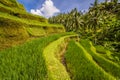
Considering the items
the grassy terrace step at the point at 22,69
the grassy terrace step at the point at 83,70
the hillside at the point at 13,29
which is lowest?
the grassy terrace step at the point at 83,70

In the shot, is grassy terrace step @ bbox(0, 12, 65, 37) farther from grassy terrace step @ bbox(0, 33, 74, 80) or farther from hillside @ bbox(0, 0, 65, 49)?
grassy terrace step @ bbox(0, 33, 74, 80)

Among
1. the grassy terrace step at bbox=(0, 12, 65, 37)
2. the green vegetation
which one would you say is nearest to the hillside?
the grassy terrace step at bbox=(0, 12, 65, 37)

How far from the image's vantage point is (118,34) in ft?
183

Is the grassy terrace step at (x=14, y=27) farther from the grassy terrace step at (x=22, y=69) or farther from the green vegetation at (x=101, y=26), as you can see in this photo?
the green vegetation at (x=101, y=26)

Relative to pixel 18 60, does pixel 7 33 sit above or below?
above

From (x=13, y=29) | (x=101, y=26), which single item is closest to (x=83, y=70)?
(x=13, y=29)

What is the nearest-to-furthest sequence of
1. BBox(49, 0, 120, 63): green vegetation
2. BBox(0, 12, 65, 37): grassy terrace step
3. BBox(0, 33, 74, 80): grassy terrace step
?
BBox(0, 33, 74, 80): grassy terrace step
BBox(0, 12, 65, 37): grassy terrace step
BBox(49, 0, 120, 63): green vegetation

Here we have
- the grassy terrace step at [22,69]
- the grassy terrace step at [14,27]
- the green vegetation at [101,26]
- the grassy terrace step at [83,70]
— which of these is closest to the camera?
the grassy terrace step at [22,69]

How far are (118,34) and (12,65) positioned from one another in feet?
159

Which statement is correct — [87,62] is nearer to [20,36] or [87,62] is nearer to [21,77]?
[20,36]

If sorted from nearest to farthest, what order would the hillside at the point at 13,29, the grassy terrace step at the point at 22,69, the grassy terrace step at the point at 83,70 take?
the grassy terrace step at the point at 22,69 < the grassy terrace step at the point at 83,70 < the hillside at the point at 13,29

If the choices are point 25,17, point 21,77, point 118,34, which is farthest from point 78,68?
point 118,34

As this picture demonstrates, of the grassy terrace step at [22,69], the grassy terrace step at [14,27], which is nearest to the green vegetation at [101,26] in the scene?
the grassy terrace step at [14,27]

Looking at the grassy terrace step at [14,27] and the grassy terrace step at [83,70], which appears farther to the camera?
the grassy terrace step at [14,27]
